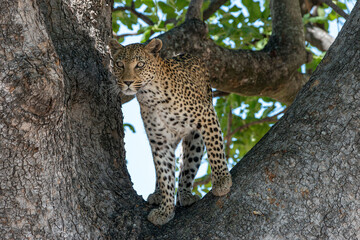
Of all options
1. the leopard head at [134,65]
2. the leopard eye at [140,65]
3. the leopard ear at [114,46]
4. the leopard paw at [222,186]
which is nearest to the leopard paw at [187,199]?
the leopard paw at [222,186]

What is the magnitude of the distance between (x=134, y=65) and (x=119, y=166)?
1.01 metres

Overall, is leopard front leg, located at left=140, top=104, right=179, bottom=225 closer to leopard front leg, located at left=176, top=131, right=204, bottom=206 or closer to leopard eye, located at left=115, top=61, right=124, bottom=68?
leopard front leg, located at left=176, top=131, right=204, bottom=206

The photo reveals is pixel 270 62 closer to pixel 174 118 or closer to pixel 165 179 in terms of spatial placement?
pixel 174 118

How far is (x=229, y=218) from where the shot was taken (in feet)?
13.3

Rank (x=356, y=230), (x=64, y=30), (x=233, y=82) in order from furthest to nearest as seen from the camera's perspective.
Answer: (x=233, y=82) < (x=64, y=30) < (x=356, y=230)

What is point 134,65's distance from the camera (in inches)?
204

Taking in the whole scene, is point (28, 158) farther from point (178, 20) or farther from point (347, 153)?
point (178, 20)

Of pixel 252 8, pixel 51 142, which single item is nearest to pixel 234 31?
pixel 252 8

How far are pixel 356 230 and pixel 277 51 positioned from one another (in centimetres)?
→ 419

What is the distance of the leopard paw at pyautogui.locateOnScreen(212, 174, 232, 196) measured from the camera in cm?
431

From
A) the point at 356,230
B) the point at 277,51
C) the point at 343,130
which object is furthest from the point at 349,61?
the point at 277,51

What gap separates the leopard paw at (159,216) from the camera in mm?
4557

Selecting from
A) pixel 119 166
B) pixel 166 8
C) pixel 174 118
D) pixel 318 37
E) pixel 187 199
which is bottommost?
pixel 318 37

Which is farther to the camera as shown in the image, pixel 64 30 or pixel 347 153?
pixel 64 30
